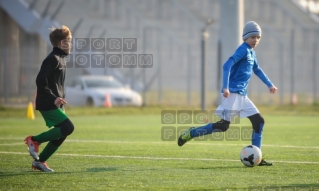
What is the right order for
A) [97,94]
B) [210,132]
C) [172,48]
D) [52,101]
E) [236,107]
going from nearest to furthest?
[52,101], [236,107], [210,132], [97,94], [172,48]

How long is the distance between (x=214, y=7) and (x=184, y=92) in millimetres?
14770

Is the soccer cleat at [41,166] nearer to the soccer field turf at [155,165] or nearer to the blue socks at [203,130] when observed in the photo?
the soccer field turf at [155,165]

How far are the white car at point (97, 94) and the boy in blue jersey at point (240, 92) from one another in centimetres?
1900

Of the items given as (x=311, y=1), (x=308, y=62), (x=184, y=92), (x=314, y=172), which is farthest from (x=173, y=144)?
(x=311, y=1)

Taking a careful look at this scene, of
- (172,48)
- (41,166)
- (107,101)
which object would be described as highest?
(172,48)

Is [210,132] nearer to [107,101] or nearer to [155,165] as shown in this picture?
[155,165]

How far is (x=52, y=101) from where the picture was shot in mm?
Result: 9359

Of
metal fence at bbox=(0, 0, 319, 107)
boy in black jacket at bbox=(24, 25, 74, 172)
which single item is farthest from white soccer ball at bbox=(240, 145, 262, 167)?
metal fence at bbox=(0, 0, 319, 107)

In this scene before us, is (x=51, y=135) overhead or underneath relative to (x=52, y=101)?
underneath

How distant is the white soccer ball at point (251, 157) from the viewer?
9.76 meters

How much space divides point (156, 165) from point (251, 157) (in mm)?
1375

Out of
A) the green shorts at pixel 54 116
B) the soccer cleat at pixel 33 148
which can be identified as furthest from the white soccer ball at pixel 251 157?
the soccer cleat at pixel 33 148

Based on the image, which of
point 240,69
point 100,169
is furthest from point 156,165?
point 240,69

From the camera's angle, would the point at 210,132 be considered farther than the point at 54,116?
Yes
